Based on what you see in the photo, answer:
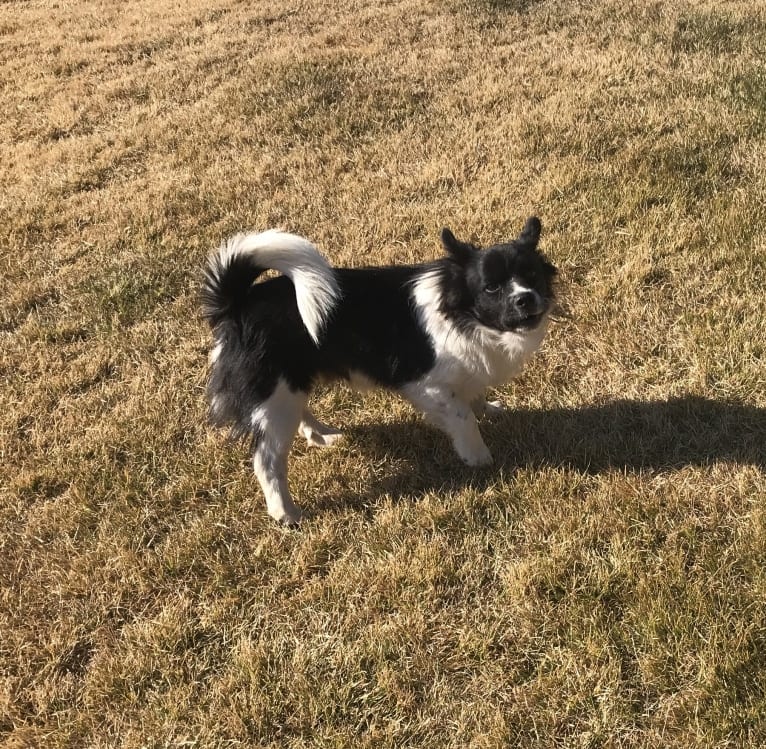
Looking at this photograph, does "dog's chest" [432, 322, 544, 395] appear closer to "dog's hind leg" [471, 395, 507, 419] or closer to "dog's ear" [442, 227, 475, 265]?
"dog's ear" [442, 227, 475, 265]

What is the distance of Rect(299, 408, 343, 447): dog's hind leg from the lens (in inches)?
133

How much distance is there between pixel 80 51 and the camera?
8977 millimetres

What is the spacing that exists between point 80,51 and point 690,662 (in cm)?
1015

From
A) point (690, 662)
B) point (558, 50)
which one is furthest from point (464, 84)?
point (690, 662)

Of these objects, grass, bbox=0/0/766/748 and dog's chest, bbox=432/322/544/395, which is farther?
dog's chest, bbox=432/322/544/395

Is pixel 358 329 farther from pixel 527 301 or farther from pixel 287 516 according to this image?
pixel 287 516

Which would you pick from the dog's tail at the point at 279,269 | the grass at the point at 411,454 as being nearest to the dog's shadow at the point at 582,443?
the grass at the point at 411,454

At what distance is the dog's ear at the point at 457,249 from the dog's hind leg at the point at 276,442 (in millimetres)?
893

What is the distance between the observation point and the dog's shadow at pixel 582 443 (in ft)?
9.93

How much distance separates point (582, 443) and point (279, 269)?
5.49ft

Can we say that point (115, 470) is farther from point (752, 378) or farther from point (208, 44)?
point (208, 44)

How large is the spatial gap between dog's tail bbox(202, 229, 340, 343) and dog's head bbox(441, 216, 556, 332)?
53cm

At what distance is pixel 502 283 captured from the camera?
2672mm

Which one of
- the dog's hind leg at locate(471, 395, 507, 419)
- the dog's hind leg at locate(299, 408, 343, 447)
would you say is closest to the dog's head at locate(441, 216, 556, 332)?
the dog's hind leg at locate(471, 395, 507, 419)
